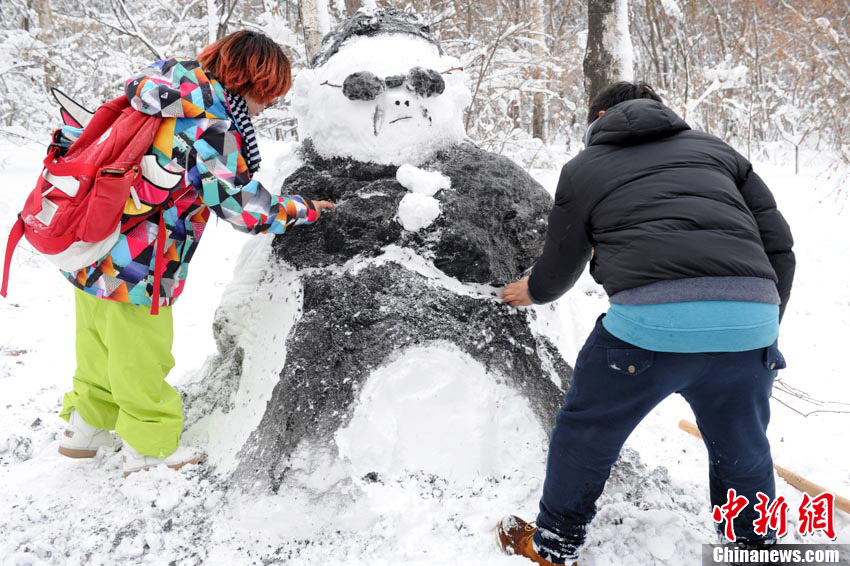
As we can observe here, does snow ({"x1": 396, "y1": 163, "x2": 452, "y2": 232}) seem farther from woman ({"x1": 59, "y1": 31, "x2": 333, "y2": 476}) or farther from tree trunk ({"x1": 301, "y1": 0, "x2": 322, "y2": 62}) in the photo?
tree trunk ({"x1": 301, "y1": 0, "x2": 322, "y2": 62})

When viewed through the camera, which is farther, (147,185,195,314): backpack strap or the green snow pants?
the green snow pants

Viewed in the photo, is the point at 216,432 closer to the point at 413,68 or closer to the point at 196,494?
the point at 196,494

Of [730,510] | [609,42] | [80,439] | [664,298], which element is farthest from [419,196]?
[609,42]

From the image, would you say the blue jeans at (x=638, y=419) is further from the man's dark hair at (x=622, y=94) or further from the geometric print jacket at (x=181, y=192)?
the geometric print jacket at (x=181, y=192)

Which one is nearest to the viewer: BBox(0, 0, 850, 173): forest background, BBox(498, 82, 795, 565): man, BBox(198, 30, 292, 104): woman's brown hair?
BBox(498, 82, 795, 565): man

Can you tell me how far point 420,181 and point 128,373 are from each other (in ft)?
4.39

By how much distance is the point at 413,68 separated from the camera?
7.59 feet

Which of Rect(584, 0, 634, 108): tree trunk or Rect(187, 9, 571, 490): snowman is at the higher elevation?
Rect(584, 0, 634, 108): tree trunk

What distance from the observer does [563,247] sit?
1.70 metres

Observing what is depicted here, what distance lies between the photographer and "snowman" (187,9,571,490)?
6.82 feet

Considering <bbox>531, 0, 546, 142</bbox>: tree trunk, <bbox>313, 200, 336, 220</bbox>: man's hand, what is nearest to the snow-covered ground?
<bbox>313, 200, 336, 220</bbox>: man's hand

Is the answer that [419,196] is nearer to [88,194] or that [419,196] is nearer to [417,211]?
[417,211]

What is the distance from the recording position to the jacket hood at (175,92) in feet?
6.07

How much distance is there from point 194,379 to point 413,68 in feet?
6.39
